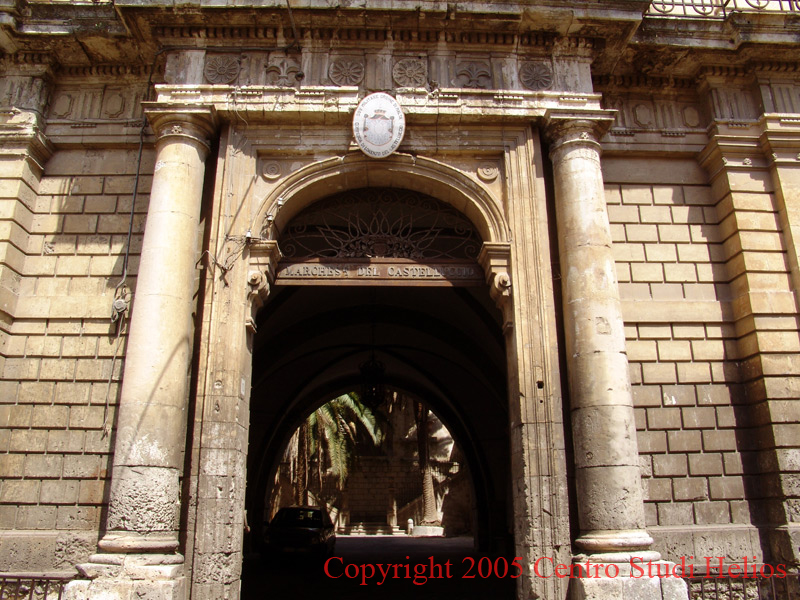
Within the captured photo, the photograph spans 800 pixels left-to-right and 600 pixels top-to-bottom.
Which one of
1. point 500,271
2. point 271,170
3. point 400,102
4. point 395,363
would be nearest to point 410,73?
point 400,102

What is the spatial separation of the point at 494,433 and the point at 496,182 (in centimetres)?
925

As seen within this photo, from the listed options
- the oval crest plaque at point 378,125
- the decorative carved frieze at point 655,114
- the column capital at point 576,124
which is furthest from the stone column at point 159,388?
the decorative carved frieze at point 655,114

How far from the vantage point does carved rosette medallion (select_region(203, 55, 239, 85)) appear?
25.6 ft

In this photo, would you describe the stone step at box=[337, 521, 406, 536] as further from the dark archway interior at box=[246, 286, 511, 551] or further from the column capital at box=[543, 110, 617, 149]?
the column capital at box=[543, 110, 617, 149]

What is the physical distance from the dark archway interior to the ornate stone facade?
3.48 meters

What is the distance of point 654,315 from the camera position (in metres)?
7.73

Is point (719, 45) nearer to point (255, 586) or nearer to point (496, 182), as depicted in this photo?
point (496, 182)

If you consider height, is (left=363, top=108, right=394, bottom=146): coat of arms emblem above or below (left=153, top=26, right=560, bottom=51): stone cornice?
below

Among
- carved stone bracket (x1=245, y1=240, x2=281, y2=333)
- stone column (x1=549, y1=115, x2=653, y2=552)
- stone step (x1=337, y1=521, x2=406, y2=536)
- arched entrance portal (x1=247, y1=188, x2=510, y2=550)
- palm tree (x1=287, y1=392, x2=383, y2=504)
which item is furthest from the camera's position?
stone step (x1=337, y1=521, x2=406, y2=536)

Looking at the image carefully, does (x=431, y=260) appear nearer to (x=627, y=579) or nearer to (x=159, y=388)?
(x=159, y=388)

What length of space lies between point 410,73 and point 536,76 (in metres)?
1.55

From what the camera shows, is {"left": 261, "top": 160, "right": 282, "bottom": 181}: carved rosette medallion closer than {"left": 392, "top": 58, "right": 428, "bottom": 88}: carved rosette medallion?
Yes

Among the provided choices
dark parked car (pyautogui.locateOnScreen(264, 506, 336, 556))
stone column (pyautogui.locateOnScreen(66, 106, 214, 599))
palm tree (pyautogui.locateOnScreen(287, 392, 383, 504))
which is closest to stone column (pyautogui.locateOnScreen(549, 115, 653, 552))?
stone column (pyautogui.locateOnScreen(66, 106, 214, 599))

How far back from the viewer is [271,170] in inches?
304
